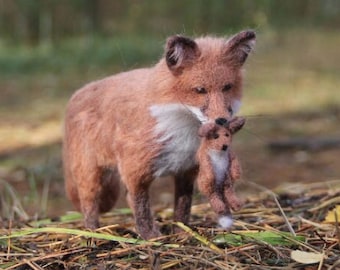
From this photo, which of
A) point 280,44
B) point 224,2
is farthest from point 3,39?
point 280,44

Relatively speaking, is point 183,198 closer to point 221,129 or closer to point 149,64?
point 221,129

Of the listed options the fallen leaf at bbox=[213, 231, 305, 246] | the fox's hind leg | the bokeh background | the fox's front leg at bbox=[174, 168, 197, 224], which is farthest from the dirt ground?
the fallen leaf at bbox=[213, 231, 305, 246]

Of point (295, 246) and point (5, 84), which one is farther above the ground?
point (5, 84)

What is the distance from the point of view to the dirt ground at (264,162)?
575cm

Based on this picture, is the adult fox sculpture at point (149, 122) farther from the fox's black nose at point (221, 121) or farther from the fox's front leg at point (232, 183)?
the fox's front leg at point (232, 183)

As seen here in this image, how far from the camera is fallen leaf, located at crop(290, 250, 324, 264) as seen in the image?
2264 mm

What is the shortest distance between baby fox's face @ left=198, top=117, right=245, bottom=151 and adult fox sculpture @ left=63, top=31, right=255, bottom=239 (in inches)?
1.4

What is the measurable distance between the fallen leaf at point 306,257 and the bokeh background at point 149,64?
0.71 meters

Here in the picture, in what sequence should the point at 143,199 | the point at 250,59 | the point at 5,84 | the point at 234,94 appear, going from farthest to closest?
the point at 5,84 → the point at 143,199 → the point at 250,59 → the point at 234,94

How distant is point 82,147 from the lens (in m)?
3.05

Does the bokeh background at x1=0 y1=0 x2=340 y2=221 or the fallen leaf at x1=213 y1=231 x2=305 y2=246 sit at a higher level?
the bokeh background at x1=0 y1=0 x2=340 y2=221

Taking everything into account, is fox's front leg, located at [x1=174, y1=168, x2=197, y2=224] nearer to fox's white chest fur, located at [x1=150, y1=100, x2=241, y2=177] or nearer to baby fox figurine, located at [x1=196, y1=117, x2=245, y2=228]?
fox's white chest fur, located at [x1=150, y1=100, x2=241, y2=177]

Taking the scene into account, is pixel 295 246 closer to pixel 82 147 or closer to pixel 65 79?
Result: pixel 82 147

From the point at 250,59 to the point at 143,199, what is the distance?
0.67 meters
